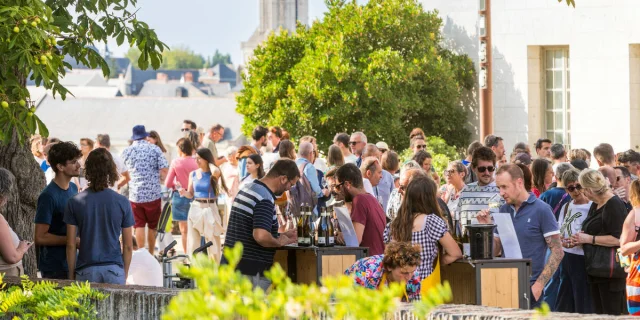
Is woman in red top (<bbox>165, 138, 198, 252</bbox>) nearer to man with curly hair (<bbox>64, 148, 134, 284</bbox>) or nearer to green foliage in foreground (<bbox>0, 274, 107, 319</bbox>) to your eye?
man with curly hair (<bbox>64, 148, 134, 284</bbox>)

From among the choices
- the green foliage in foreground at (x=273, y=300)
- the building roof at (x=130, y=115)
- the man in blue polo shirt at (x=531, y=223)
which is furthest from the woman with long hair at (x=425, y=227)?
the building roof at (x=130, y=115)

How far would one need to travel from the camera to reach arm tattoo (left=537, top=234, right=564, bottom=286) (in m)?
7.77

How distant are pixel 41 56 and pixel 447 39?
19.0m

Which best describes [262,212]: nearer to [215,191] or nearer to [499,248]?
[499,248]

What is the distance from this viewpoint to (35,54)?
670 centimetres

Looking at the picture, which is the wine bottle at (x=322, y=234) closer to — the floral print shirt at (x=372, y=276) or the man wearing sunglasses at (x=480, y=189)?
the man wearing sunglasses at (x=480, y=189)

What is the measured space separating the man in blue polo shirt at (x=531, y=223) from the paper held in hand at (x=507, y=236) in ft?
0.58

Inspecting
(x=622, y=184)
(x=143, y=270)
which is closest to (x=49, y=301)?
(x=143, y=270)

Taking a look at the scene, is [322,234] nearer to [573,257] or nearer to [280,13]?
[573,257]

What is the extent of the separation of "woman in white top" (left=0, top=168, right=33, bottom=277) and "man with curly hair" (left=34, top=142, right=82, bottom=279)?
0.50m

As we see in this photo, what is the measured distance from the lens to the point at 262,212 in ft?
26.5

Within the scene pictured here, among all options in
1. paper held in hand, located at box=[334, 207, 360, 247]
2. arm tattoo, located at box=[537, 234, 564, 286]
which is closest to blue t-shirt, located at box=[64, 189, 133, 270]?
paper held in hand, located at box=[334, 207, 360, 247]

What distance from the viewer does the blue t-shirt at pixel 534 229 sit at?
7.95 metres

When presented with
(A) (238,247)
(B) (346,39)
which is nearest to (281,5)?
(B) (346,39)
